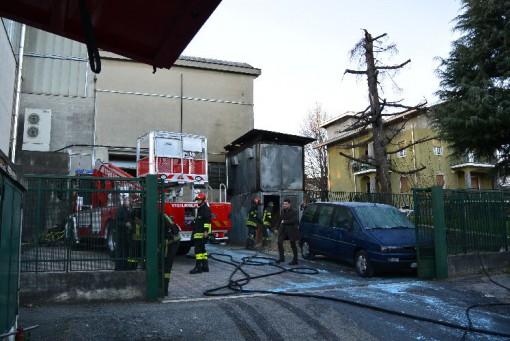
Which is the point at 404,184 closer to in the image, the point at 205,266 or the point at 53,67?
the point at 53,67

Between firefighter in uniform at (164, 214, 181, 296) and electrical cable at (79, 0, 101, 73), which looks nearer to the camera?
electrical cable at (79, 0, 101, 73)

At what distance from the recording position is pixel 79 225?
24.2 feet

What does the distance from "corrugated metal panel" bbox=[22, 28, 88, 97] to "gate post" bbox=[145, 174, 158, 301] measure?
16.3 m

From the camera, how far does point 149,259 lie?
24.0ft

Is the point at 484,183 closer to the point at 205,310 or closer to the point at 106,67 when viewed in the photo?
the point at 106,67

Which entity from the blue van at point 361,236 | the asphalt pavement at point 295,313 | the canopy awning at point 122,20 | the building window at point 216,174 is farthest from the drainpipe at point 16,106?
the canopy awning at point 122,20

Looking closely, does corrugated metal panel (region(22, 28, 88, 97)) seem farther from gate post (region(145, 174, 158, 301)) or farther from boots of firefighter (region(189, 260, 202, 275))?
gate post (region(145, 174, 158, 301))

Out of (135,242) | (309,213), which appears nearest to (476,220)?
(309,213)

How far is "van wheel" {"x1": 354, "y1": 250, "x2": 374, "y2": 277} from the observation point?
31.6 ft

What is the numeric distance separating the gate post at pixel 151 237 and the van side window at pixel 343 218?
16.3 feet

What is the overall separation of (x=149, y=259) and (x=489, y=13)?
15.8m

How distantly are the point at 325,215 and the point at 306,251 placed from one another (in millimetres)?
1296

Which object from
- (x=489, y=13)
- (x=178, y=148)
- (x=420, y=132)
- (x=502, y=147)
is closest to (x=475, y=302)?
(x=178, y=148)

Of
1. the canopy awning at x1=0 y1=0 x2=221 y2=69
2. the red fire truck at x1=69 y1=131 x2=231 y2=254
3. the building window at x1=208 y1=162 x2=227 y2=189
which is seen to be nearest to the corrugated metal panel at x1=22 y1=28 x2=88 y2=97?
the building window at x1=208 y1=162 x2=227 y2=189
